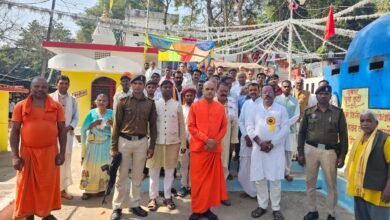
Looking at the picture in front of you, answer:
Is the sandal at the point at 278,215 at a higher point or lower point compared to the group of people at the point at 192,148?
lower

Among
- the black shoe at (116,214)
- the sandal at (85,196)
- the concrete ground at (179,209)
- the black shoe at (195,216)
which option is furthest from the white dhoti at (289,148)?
the sandal at (85,196)

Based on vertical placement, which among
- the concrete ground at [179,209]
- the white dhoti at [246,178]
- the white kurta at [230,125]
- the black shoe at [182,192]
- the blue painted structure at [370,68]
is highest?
the blue painted structure at [370,68]

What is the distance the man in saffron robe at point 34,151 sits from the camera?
403 centimetres

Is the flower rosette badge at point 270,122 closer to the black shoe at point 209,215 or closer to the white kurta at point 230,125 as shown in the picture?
the white kurta at point 230,125

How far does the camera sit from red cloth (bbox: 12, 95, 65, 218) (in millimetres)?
4035

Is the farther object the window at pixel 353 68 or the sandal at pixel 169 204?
the window at pixel 353 68

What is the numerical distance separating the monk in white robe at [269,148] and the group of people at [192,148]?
13mm

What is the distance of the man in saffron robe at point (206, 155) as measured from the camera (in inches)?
178

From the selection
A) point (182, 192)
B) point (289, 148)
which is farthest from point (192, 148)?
point (289, 148)

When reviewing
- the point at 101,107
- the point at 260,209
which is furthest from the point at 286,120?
the point at 101,107

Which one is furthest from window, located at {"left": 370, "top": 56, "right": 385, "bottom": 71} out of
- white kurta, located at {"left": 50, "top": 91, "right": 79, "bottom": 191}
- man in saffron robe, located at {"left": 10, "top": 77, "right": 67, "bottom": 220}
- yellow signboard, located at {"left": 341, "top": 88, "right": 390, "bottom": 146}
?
white kurta, located at {"left": 50, "top": 91, "right": 79, "bottom": 191}

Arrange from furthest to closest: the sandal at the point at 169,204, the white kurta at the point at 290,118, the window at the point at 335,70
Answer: the window at the point at 335,70 → the white kurta at the point at 290,118 → the sandal at the point at 169,204

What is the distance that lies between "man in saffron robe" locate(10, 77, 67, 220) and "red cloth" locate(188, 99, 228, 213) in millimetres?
1716

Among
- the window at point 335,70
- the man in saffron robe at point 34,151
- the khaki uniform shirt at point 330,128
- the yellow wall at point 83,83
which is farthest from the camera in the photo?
the yellow wall at point 83,83
